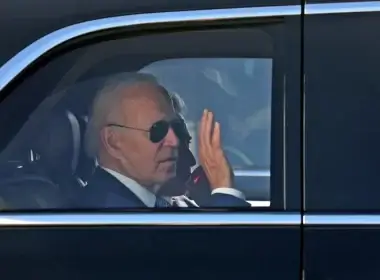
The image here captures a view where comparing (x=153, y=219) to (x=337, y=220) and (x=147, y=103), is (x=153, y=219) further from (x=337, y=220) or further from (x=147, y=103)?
(x=337, y=220)

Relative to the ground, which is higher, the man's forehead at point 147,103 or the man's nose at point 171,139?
the man's forehead at point 147,103

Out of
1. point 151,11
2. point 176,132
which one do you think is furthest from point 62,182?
point 151,11

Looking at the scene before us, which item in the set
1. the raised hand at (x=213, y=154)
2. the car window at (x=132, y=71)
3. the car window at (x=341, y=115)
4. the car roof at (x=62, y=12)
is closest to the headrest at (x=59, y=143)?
the car window at (x=132, y=71)

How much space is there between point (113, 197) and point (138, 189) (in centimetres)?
7

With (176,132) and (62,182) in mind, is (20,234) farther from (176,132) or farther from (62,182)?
(176,132)

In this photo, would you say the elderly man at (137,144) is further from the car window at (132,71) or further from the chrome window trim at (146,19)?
the chrome window trim at (146,19)

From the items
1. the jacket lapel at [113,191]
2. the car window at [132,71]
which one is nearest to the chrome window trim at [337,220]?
the car window at [132,71]

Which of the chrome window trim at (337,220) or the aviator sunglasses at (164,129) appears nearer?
the chrome window trim at (337,220)

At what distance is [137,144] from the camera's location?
9.13ft

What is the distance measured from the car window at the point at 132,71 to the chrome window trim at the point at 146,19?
35 mm

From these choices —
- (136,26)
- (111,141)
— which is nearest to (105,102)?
(111,141)

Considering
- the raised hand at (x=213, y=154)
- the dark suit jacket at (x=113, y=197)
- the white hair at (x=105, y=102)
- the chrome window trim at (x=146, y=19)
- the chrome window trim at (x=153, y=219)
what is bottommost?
the chrome window trim at (x=153, y=219)

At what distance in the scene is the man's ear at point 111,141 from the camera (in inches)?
108

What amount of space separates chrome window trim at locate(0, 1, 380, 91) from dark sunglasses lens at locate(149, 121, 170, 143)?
26 cm
